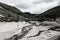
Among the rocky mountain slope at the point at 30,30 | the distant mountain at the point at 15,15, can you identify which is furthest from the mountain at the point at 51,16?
the rocky mountain slope at the point at 30,30

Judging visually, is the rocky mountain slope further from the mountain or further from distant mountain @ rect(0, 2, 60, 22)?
the mountain

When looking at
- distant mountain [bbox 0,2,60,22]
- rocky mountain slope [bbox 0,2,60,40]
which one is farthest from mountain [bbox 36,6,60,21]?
rocky mountain slope [bbox 0,2,60,40]

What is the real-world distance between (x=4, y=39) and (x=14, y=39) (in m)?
1.09

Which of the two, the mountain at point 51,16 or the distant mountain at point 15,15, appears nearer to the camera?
the distant mountain at point 15,15

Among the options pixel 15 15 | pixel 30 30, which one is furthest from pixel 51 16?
pixel 30 30

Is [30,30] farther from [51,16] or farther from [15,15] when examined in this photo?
Answer: [51,16]

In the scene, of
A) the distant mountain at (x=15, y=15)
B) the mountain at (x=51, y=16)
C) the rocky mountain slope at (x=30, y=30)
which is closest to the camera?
the rocky mountain slope at (x=30, y=30)

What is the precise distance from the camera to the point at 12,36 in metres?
12.0

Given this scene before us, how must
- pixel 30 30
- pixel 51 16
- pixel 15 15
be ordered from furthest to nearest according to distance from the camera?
1. pixel 51 16
2. pixel 15 15
3. pixel 30 30

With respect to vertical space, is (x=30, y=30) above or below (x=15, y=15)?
below

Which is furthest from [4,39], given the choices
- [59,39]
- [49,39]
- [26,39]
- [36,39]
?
[59,39]

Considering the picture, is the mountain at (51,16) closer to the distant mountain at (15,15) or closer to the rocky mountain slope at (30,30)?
the distant mountain at (15,15)

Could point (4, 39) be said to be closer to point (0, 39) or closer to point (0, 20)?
point (0, 39)

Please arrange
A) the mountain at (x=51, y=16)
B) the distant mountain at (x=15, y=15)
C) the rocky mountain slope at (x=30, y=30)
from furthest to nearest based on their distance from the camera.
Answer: the mountain at (x=51, y=16)
the distant mountain at (x=15, y=15)
the rocky mountain slope at (x=30, y=30)
